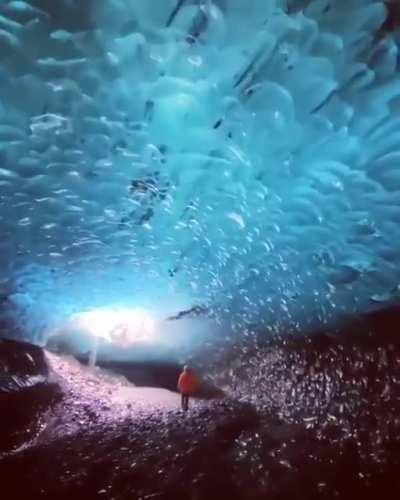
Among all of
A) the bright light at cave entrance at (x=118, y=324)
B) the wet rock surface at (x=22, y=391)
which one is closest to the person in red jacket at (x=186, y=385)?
the bright light at cave entrance at (x=118, y=324)

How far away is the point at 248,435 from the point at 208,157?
8.92 ft

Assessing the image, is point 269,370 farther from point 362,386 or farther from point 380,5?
point 380,5

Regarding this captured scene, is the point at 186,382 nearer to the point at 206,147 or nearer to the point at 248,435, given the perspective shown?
the point at 248,435

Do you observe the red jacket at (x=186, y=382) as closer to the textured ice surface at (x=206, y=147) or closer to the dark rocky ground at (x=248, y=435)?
the dark rocky ground at (x=248, y=435)

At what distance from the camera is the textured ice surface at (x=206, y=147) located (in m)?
1.58

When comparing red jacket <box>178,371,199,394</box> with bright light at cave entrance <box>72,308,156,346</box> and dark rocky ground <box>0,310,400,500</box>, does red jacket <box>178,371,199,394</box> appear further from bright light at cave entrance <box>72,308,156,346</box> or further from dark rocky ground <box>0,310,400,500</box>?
bright light at cave entrance <box>72,308,156,346</box>

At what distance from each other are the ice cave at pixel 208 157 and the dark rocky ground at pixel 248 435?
0.32 feet

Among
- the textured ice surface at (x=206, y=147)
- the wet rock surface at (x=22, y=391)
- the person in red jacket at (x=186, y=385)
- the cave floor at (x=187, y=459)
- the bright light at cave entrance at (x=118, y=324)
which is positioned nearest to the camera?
the textured ice surface at (x=206, y=147)

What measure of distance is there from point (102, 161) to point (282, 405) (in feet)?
10.4

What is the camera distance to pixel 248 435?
151 inches

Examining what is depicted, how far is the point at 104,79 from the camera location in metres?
1.80

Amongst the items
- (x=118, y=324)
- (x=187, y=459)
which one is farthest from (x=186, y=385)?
(x=187, y=459)

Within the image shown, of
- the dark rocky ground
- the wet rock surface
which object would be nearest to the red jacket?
the dark rocky ground

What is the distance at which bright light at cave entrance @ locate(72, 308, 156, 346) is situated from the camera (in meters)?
4.61
